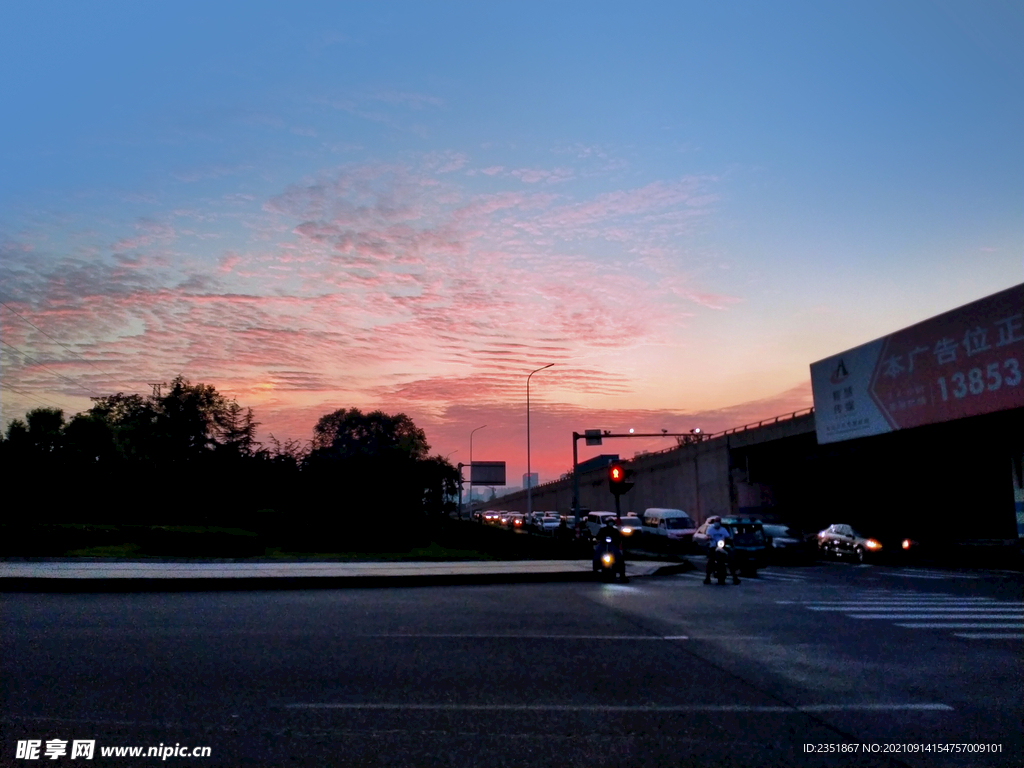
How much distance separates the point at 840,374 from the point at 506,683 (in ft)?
126

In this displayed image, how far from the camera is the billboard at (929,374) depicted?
32938 millimetres

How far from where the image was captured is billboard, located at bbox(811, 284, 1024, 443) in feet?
108

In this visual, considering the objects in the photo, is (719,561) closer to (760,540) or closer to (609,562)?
(609,562)

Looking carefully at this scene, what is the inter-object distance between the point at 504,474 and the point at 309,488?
5896 centimetres

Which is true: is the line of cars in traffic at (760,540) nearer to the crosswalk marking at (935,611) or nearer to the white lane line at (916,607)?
the crosswalk marking at (935,611)

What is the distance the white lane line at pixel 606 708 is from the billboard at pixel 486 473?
95.0 meters

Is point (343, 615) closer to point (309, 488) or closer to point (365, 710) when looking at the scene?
point (365, 710)

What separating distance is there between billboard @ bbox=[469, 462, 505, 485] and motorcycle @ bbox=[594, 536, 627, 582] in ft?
266

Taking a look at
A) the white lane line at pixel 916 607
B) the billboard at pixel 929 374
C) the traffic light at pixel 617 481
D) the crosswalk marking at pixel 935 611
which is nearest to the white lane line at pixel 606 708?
the crosswalk marking at pixel 935 611

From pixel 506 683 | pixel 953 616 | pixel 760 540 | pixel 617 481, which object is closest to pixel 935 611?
pixel 953 616

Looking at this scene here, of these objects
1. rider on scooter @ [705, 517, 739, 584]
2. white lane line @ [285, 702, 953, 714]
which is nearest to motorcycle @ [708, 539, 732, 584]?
rider on scooter @ [705, 517, 739, 584]

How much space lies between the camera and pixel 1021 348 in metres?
32.2

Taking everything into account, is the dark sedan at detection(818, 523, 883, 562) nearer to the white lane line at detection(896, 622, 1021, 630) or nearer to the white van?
the white van

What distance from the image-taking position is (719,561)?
21.5 meters
